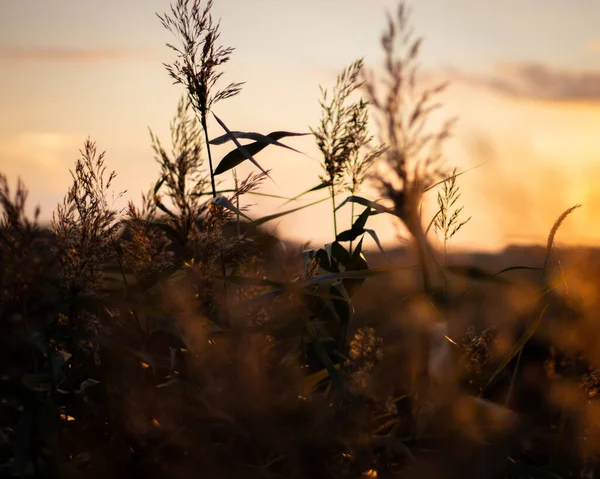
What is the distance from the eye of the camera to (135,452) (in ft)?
5.60

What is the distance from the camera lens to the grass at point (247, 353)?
5.27 feet

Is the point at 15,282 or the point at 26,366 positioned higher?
the point at 15,282

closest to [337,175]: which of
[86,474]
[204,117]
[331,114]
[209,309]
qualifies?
[331,114]

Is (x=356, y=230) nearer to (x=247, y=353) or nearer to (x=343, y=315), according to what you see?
(x=343, y=315)

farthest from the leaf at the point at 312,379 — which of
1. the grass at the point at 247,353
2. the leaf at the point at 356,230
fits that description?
the leaf at the point at 356,230

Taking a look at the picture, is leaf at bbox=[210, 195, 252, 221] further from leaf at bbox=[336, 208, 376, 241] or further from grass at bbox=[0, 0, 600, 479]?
leaf at bbox=[336, 208, 376, 241]

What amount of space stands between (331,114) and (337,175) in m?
0.19

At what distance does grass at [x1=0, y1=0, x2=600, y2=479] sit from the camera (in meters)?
1.61

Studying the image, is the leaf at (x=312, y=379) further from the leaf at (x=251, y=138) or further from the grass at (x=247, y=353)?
the leaf at (x=251, y=138)

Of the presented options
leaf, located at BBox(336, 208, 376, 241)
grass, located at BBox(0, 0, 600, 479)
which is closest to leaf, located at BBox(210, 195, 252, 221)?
grass, located at BBox(0, 0, 600, 479)

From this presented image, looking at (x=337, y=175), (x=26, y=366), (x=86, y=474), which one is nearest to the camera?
(x=86, y=474)

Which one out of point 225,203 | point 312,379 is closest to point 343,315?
point 312,379

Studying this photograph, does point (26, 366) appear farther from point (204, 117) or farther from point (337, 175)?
point (337, 175)

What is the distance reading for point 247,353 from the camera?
1683 millimetres
